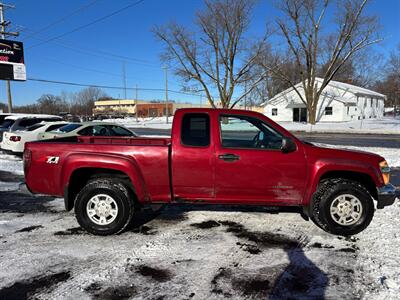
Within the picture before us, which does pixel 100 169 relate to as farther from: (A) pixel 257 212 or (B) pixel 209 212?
(A) pixel 257 212

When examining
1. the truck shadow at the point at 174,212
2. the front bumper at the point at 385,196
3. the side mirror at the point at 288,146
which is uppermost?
the side mirror at the point at 288,146

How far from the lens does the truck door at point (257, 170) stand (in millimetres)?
4562

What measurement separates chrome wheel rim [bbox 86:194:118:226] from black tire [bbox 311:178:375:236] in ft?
9.63

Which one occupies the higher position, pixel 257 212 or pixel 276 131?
pixel 276 131

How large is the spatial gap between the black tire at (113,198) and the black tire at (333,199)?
2712mm

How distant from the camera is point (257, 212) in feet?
19.2

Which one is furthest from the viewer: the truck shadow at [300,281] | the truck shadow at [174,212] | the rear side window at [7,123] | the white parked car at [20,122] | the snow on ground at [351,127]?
the snow on ground at [351,127]

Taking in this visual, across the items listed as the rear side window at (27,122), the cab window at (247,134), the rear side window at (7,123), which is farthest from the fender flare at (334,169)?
the rear side window at (7,123)

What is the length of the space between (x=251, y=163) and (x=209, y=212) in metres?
1.70

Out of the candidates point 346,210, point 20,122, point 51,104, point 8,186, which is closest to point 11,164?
point 20,122

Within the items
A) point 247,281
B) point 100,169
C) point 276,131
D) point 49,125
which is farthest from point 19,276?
point 49,125

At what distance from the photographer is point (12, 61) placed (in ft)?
93.9

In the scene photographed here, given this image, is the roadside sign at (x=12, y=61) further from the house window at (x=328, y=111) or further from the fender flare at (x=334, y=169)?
the house window at (x=328, y=111)

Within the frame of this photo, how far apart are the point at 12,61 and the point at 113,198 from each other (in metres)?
29.7
